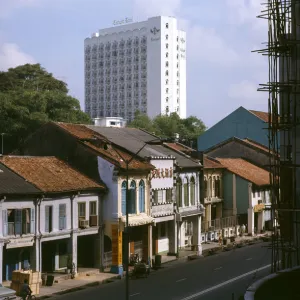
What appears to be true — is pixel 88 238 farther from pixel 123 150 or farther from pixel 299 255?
pixel 299 255

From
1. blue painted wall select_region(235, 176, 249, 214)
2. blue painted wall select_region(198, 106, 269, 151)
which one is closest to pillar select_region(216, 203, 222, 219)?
blue painted wall select_region(235, 176, 249, 214)

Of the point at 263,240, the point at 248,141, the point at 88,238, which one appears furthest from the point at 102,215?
the point at 248,141

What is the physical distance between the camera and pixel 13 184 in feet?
133

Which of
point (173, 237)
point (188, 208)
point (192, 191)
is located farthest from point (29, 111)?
point (173, 237)

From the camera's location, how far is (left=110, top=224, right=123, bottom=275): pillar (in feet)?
153

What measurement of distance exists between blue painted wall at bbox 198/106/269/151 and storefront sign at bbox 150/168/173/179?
30.3 m

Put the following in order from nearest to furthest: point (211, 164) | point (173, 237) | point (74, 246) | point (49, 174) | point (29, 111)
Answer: point (74, 246) → point (49, 174) → point (173, 237) → point (211, 164) → point (29, 111)

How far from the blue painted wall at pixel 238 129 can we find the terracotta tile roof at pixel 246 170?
6326mm

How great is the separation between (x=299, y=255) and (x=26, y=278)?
49.8 feet

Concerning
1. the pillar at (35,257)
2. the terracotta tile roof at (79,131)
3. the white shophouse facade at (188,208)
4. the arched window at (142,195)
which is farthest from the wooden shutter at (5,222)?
the white shophouse facade at (188,208)

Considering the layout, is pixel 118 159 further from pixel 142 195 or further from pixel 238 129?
pixel 238 129

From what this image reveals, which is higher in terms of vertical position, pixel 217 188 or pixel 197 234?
pixel 217 188

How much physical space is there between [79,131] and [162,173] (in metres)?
7.41

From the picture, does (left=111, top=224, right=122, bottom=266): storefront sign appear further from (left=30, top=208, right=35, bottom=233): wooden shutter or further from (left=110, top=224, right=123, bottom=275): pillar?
(left=30, top=208, right=35, bottom=233): wooden shutter
